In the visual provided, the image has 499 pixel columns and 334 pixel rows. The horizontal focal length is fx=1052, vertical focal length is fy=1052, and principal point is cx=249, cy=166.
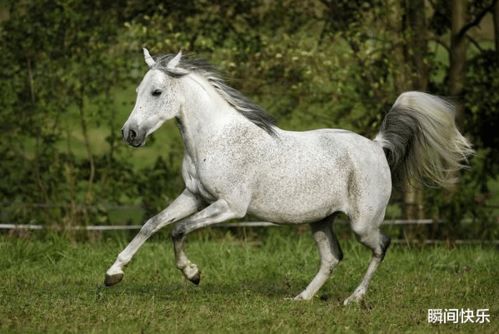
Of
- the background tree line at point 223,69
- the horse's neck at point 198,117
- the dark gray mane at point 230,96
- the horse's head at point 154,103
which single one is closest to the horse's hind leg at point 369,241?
the dark gray mane at point 230,96

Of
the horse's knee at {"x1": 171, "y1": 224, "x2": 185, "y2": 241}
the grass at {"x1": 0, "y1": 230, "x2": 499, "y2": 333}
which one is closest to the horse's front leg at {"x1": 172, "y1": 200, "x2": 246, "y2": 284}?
the horse's knee at {"x1": 171, "y1": 224, "x2": 185, "y2": 241}

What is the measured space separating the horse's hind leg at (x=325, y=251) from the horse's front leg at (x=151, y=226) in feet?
3.94

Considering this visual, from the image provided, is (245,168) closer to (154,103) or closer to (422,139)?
→ (154,103)

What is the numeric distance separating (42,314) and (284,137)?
2.36m

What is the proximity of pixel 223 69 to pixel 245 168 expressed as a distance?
216 inches

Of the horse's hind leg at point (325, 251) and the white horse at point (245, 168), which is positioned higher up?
the white horse at point (245, 168)

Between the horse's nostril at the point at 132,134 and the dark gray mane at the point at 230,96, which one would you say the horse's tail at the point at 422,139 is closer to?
the dark gray mane at the point at 230,96

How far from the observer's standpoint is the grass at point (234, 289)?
23.5 feet

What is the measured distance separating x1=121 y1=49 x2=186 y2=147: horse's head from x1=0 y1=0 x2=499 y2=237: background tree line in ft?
17.4

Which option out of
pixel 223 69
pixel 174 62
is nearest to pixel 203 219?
pixel 174 62

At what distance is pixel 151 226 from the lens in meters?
8.05

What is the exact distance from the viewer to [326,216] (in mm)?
8570

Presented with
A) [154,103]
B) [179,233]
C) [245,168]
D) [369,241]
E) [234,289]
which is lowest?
[234,289]

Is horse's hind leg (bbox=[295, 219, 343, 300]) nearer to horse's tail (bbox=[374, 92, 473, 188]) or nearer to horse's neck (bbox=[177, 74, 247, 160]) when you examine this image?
horse's tail (bbox=[374, 92, 473, 188])
